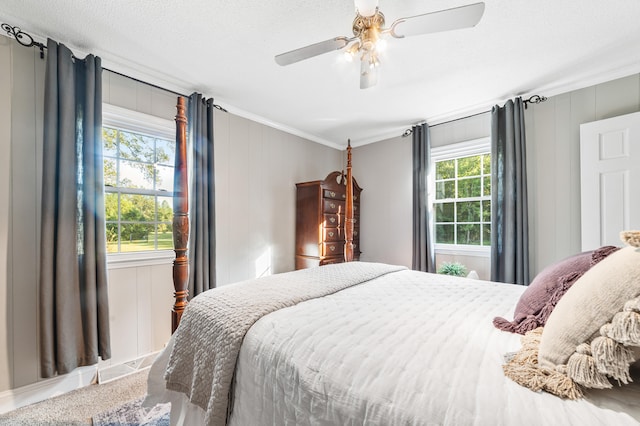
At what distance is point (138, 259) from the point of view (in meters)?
2.35

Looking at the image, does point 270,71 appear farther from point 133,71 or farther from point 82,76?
point 82,76

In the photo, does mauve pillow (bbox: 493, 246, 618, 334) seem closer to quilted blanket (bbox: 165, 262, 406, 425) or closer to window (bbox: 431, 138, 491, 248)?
quilted blanket (bbox: 165, 262, 406, 425)

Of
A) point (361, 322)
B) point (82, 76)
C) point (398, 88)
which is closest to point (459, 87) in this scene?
point (398, 88)

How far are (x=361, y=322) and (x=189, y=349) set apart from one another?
78 centimetres

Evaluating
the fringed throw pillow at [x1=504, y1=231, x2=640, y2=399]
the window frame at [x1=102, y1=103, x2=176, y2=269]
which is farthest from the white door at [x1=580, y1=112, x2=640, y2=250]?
the window frame at [x1=102, y1=103, x2=176, y2=269]

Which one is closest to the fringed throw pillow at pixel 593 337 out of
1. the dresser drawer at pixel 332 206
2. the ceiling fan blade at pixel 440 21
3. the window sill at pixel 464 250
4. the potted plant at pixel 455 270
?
the ceiling fan blade at pixel 440 21

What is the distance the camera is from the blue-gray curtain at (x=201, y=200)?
2551 millimetres

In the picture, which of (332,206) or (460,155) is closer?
(460,155)

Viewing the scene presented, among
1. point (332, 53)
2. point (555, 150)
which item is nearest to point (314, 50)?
point (332, 53)

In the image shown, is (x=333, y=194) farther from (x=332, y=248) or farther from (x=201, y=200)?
(x=201, y=200)

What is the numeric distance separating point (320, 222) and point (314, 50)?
7.08 ft

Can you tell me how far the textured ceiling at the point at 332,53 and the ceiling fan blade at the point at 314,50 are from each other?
293 millimetres

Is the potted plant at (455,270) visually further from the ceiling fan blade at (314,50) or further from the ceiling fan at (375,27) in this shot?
the ceiling fan blade at (314,50)

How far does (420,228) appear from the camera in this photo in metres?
3.39
